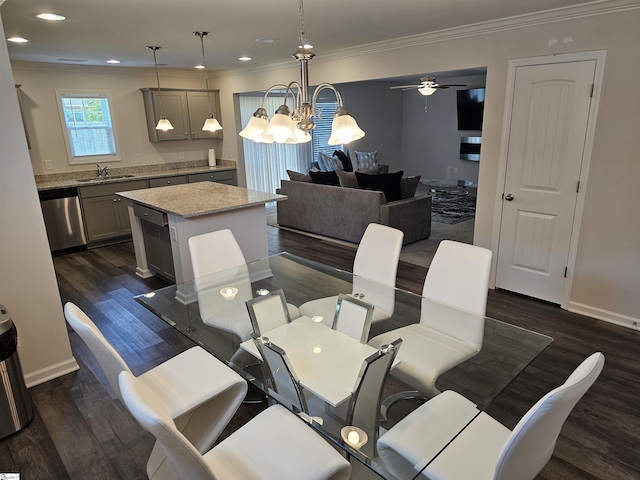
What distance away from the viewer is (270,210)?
7805mm

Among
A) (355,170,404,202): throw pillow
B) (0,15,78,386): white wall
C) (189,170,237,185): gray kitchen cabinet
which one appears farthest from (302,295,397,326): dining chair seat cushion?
(189,170,237,185): gray kitchen cabinet

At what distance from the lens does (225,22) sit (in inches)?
130

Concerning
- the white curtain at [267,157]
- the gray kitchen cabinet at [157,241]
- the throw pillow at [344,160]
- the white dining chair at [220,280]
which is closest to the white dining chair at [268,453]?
the white dining chair at [220,280]

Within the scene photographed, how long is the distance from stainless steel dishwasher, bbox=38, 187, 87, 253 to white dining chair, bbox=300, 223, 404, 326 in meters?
4.27

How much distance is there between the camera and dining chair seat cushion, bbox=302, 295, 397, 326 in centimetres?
230

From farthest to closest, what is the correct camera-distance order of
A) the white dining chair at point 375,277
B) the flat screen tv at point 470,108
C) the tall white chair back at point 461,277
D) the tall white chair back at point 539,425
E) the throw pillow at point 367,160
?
the throw pillow at point 367,160, the flat screen tv at point 470,108, the white dining chair at point 375,277, the tall white chair back at point 461,277, the tall white chair back at point 539,425

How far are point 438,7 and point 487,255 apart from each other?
1.94 metres

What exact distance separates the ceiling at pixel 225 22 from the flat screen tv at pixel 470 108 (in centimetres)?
481

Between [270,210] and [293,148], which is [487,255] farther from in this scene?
[293,148]

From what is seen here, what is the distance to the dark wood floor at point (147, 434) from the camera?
2.01 m

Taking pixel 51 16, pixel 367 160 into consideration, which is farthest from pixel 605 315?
pixel 367 160

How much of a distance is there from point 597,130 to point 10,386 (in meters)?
4.26

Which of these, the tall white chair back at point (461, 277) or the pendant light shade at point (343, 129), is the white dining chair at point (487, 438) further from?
the pendant light shade at point (343, 129)

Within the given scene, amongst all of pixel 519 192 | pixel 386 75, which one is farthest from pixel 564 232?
pixel 386 75
